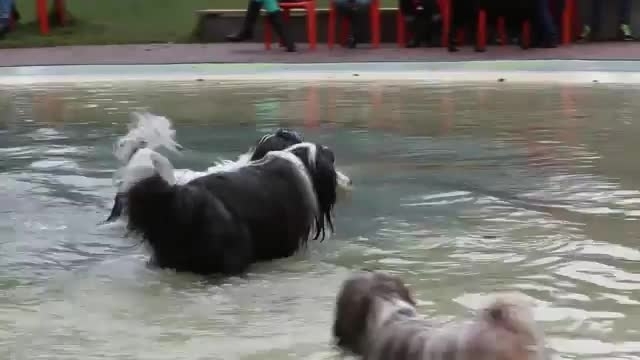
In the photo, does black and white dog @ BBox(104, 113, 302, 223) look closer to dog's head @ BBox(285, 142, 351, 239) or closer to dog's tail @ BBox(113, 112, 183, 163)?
dog's tail @ BBox(113, 112, 183, 163)

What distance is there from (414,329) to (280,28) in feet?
43.0

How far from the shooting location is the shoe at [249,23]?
16670mm

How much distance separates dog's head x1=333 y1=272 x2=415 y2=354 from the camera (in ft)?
10.8

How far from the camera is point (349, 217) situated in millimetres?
6395

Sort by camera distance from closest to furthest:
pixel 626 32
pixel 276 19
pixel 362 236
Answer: pixel 362 236 → pixel 276 19 → pixel 626 32

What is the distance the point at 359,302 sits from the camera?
3.31 metres

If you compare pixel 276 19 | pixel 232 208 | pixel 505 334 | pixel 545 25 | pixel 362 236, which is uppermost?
pixel 505 334

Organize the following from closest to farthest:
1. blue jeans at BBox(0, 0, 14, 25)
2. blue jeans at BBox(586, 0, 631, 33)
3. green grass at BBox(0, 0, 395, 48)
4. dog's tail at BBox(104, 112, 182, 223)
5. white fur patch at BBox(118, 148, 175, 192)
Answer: white fur patch at BBox(118, 148, 175, 192) < dog's tail at BBox(104, 112, 182, 223) < blue jeans at BBox(586, 0, 631, 33) < blue jeans at BBox(0, 0, 14, 25) < green grass at BBox(0, 0, 395, 48)

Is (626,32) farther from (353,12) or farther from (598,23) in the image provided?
(353,12)

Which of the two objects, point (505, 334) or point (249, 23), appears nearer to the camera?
point (505, 334)

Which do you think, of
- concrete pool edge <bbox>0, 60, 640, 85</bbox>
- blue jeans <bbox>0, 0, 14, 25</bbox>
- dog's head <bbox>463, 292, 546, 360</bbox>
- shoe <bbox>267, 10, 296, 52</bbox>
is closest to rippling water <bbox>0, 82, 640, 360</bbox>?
dog's head <bbox>463, 292, 546, 360</bbox>

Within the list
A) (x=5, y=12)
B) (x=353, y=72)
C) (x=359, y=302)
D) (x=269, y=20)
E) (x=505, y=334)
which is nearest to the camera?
(x=505, y=334)

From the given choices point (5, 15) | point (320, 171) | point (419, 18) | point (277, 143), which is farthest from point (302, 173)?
point (5, 15)

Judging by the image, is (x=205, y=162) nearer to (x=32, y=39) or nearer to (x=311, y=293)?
(x=311, y=293)
